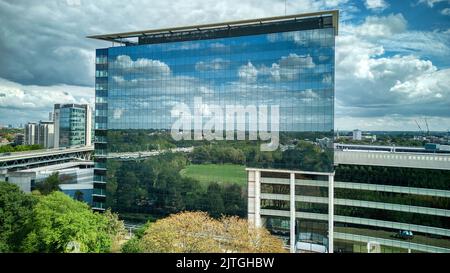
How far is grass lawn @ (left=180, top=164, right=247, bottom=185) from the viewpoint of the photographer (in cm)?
941

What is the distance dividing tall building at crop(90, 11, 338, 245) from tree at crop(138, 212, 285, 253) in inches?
121

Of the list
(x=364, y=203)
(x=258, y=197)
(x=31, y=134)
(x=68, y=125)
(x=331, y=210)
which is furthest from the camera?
(x=68, y=125)

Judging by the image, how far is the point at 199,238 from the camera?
5492mm

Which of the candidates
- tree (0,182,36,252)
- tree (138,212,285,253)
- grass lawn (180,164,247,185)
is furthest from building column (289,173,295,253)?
tree (0,182,36,252)

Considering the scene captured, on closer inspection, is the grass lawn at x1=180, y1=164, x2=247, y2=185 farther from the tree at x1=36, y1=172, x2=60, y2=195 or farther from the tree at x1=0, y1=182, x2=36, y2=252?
the tree at x1=36, y1=172, x2=60, y2=195

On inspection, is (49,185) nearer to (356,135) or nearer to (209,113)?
(209,113)

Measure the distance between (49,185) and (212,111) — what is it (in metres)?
7.67

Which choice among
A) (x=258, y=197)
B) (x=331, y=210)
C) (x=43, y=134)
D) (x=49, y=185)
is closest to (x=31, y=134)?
(x=43, y=134)

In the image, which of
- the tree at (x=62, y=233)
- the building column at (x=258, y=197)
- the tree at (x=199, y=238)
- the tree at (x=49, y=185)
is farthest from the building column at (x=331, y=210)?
the tree at (x=49, y=185)

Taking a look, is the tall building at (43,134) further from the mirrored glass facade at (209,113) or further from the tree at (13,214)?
the tree at (13,214)

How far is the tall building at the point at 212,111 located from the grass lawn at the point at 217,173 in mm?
31

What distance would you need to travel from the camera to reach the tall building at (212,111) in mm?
8773
